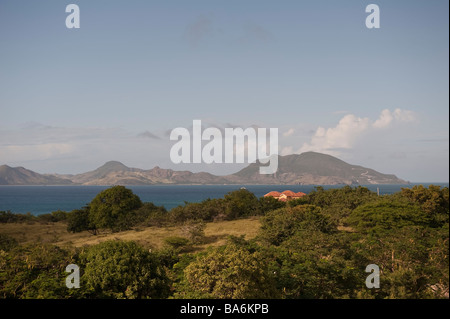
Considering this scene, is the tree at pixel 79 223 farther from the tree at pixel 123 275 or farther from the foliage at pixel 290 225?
the tree at pixel 123 275

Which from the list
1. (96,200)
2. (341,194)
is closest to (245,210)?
(341,194)

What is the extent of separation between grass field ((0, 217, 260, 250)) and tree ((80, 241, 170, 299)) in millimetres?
13375

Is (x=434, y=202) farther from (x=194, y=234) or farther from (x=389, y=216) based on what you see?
(x=194, y=234)

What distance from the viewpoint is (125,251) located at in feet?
48.6

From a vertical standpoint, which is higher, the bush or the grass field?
the bush

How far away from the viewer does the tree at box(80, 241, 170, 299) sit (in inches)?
527

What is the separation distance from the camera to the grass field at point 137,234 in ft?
98.6

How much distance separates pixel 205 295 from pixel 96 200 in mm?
35581

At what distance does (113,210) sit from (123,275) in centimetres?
2896

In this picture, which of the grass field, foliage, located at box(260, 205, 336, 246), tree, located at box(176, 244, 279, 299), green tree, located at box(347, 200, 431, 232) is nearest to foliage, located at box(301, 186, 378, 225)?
green tree, located at box(347, 200, 431, 232)

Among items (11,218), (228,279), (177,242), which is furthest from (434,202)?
(11,218)

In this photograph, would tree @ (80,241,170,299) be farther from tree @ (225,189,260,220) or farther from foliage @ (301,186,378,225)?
tree @ (225,189,260,220)
